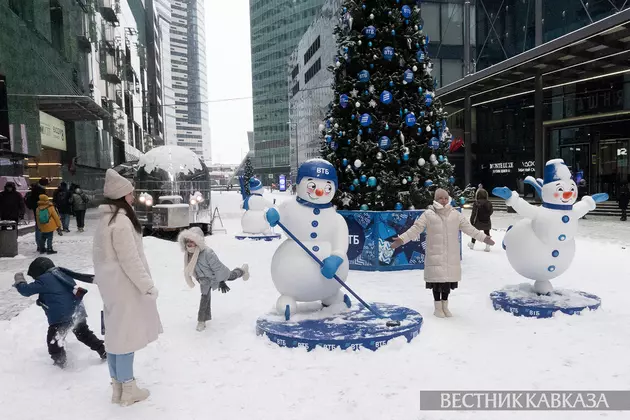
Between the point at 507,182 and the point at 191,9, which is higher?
the point at 191,9

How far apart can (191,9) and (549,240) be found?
20165cm

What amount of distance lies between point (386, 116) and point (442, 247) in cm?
398

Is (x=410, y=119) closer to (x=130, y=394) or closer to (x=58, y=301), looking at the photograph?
(x=58, y=301)

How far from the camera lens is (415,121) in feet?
29.3

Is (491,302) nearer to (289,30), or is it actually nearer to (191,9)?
Result: (289,30)

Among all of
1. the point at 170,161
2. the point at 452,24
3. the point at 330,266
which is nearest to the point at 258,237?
the point at 170,161

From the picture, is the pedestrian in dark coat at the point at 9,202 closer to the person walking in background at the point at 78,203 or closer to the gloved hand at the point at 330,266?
the person walking in background at the point at 78,203

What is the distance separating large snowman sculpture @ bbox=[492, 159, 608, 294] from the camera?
230 inches

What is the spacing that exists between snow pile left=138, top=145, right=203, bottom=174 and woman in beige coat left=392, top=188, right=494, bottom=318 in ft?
37.0

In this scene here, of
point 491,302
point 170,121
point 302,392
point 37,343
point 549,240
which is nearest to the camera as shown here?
point 302,392

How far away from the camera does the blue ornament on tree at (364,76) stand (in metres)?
8.76

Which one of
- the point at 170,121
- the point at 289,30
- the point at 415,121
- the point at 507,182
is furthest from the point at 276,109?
the point at 415,121

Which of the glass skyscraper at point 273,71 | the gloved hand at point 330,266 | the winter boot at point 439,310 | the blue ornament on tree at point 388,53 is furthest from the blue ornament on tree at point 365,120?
the glass skyscraper at point 273,71

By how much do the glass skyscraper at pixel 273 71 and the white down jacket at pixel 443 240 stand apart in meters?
92.8
